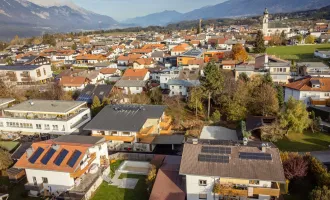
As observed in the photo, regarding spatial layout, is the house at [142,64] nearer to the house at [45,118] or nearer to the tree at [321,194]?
the house at [45,118]

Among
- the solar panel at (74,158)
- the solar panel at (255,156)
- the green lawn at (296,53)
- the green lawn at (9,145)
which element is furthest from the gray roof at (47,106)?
the green lawn at (296,53)

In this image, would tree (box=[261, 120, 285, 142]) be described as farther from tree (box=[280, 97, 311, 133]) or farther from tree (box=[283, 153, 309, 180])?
tree (box=[283, 153, 309, 180])

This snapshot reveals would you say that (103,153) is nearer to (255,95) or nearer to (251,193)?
(251,193)

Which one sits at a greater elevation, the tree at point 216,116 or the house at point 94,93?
the house at point 94,93

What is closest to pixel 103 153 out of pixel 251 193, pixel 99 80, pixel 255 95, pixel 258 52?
pixel 251 193

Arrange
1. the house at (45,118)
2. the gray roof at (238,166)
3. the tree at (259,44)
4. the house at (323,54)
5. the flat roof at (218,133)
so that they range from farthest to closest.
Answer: the tree at (259,44), the house at (323,54), the house at (45,118), the flat roof at (218,133), the gray roof at (238,166)

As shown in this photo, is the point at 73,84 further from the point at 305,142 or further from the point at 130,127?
the point at 305,142

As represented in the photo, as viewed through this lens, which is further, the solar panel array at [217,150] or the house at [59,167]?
the house at [59,167]

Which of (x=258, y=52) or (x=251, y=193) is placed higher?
(x=258, y=52)
